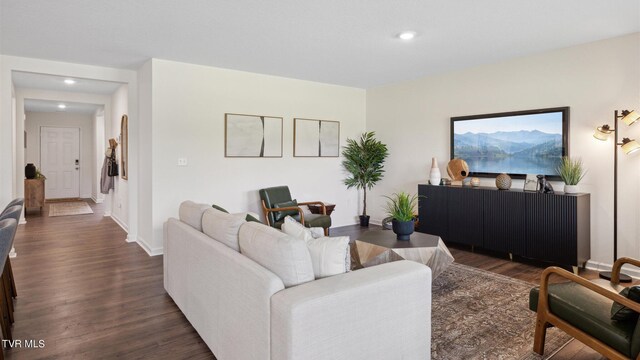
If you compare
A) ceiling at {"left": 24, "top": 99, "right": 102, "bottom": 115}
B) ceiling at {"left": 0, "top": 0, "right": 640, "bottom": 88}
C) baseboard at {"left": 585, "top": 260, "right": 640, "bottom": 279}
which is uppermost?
ceiling at {"left": 24, "top": 99, "right": 102, "bottom": 115}

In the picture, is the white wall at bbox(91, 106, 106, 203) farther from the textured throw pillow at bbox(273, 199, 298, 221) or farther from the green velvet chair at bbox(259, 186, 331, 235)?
the textured throw pillow at bbox(273, 199, 298, 221)

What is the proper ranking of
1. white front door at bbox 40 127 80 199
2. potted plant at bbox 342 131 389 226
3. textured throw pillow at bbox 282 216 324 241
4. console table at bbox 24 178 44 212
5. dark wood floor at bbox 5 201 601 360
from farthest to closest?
1. white front door at bbox 40 127 80 199
2. console table at bbox 24 178 44 212
3. potted plant at bbox 342 131 389 226
4. dark wood floor at bbox 5 201 601 360
5. textured throw pillow at bbox 282 216 324 241

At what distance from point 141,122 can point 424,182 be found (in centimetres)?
424

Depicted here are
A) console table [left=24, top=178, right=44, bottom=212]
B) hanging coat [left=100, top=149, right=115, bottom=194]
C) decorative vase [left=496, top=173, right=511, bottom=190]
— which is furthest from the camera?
console table [left=24, top=178, right=44, bottom=212]

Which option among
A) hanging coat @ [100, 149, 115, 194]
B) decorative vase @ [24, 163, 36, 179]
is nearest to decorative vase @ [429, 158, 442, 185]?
hanging coat @ [100, 149, 115, 194]

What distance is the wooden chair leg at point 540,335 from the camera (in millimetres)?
2363

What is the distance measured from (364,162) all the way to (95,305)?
4.51m

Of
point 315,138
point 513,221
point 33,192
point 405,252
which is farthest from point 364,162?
point 33,192

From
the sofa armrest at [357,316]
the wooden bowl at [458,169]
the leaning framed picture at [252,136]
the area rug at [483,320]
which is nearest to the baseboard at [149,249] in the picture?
the leaning framed picture at [252,136]

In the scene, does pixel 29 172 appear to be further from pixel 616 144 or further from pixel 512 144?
pixel 616 144

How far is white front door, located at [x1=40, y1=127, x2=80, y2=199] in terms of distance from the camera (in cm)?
1007

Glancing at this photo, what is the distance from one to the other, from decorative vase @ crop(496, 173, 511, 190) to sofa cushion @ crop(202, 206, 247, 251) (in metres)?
3.47

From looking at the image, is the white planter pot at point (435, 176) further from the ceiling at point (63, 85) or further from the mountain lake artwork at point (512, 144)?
the ceiling at point (63, 85)

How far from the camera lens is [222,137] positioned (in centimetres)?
529
